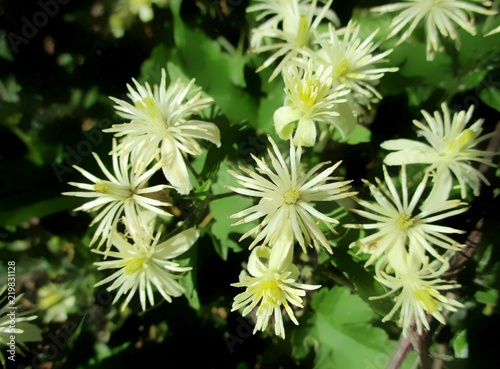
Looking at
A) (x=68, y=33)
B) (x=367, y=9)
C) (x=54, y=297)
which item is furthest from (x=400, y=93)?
(x=54, y=297)

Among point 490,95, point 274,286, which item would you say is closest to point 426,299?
point 274,286

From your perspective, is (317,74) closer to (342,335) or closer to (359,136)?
(359,136)

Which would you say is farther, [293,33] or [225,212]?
[225,212]

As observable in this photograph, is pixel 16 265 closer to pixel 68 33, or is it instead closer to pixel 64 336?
pixel 64 336

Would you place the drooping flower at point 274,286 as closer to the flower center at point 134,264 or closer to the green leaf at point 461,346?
the flower center at point 134,264

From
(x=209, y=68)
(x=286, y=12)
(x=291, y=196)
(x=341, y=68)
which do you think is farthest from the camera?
(x=209, y=68)

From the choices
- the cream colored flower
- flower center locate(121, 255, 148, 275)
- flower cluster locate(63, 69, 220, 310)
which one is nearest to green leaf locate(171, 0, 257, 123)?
the cream colored flower

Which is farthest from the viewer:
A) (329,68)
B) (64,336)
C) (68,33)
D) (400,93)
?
(68,33)
